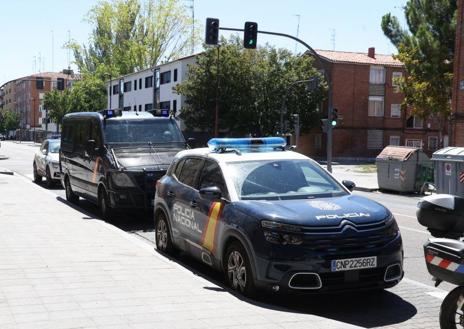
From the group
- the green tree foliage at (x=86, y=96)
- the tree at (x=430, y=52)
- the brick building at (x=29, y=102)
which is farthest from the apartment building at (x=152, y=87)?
the brick building at (x=29, y=102)

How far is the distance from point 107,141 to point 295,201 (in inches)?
267

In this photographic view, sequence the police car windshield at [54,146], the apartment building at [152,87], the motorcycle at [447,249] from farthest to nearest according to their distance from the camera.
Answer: the apartment building at [152,87] → the police car windshield at [54,146] → the motorcycle at [447,249]

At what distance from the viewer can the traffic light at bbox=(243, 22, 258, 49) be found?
79.7 feet

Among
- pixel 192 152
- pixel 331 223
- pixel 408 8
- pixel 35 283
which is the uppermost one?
pixel 408 8

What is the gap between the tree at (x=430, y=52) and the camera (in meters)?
35.2

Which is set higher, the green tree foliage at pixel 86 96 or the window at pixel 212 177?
the green tree foliage at pixel 86 96

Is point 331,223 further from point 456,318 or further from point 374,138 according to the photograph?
point 374,138

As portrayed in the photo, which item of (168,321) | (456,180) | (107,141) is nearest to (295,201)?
(168,321)

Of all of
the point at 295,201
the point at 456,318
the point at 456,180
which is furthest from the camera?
the point at 456,180

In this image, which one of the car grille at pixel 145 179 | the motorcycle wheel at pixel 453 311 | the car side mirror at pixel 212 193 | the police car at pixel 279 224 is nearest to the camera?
the motorcycle wheel at pixel 453 311

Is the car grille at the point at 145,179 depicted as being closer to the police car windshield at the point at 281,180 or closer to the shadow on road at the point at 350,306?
the police car windshield at the point at 281,180

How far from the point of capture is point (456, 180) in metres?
17.6

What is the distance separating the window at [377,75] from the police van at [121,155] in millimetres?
44576

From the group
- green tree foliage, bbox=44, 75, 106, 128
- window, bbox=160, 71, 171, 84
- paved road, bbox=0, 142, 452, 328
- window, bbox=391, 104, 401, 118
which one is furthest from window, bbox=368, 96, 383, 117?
paved road, bbox=0, 142, 452, 328
